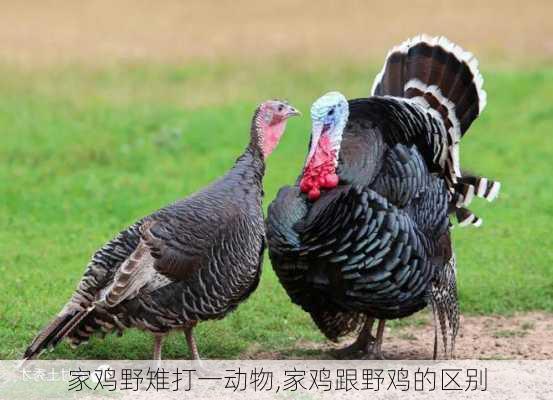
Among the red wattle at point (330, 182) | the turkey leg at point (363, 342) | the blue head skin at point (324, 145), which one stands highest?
the blue head skin at point (324, 145)

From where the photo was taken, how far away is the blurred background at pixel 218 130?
749 centimetres

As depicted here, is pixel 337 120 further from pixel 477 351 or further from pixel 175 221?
pixel 477 351


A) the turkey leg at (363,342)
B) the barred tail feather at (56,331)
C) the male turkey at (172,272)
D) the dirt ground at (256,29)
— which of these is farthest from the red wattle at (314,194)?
the dirt ground at (256,29)

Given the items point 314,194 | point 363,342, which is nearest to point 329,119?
point 314,194

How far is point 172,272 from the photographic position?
5.91 metres

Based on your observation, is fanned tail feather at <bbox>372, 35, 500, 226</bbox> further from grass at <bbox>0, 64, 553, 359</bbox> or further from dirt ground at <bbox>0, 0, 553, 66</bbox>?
dirt ground at <bbox>0, 0, 553, 66</bbox>

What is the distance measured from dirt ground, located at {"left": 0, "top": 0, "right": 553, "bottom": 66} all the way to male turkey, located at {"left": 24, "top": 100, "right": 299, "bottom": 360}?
35.9ft

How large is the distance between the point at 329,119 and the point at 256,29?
1279cm

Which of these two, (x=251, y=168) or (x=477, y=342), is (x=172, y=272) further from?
(x=477, y=342)

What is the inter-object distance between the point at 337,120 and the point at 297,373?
1.50 metres

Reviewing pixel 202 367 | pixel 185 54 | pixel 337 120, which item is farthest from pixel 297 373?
pixel 185 54

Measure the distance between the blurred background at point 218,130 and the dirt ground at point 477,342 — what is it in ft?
0.07

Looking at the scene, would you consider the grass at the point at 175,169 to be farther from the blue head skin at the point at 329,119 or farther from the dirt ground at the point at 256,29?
the blue head skin at the point at 329,119

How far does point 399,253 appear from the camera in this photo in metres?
6.19
